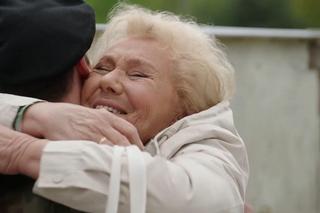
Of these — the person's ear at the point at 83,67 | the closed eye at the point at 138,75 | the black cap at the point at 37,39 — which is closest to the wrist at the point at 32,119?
the black cap at the point at 37,39

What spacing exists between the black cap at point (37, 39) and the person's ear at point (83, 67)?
5.3 inches

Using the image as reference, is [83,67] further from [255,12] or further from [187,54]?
[255,12]

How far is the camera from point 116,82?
8.36 ft

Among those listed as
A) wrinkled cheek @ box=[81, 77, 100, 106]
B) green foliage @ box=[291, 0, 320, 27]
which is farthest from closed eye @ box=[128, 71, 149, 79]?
green foliage @ box=[291, 0, 320, 27]

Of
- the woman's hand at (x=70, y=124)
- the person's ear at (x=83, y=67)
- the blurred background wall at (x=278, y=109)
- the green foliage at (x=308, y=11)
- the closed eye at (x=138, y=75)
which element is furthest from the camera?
the green foliage at (x=308, y=11)

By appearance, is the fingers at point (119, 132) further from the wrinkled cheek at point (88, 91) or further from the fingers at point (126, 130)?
the wrinkled cheek at point (88, 91)

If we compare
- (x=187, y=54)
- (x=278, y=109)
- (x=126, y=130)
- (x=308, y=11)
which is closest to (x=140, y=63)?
(x=187, y=54)

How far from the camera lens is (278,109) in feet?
24.1

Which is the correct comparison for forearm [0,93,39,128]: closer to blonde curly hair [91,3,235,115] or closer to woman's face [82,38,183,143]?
woman's face [82,38,183,143]

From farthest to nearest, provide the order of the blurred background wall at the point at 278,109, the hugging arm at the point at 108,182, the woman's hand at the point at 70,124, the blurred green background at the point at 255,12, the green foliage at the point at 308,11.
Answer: the green foliage at the point at 308,11
the blurred green background at the point at 255,12
the blurred background wall at the point at 278,109
the woman's hand at the point at 70,124
the hugging arm at the point at 108,182

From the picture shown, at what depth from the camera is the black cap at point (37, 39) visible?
2225mm

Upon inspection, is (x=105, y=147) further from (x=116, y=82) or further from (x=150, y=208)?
(x=116, y=82)

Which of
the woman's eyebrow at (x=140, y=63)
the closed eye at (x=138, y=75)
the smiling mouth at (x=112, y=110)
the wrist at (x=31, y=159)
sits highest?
the wrist at (x=31, y=159)

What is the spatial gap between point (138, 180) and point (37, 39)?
44cm
